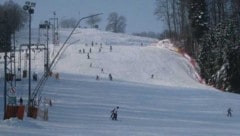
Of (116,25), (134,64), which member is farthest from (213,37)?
(116,25)

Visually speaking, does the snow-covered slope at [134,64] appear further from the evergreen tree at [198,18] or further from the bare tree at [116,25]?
the bare tree at [116,25]


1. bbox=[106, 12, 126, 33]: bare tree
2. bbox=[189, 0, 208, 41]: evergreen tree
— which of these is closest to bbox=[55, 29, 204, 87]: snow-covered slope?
bbox=[189, 0, 208, 41]: evergreen tree

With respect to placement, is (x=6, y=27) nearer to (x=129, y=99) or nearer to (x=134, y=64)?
(x=129, y=99)

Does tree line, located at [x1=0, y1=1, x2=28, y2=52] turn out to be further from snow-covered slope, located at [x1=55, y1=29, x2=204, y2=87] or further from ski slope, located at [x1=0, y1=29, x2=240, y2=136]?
snow-covered slope, located at [x1=55, y1=29, x2=204, y2=87]

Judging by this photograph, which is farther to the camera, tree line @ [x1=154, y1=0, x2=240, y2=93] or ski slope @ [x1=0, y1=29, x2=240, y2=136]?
tree line @ [x1=154, y1=0, x2=240, y2=93]

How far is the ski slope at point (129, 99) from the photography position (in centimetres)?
2833

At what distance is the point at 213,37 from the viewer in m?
72.5

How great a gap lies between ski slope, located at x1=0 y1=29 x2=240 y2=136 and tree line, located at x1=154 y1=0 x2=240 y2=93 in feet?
8.41

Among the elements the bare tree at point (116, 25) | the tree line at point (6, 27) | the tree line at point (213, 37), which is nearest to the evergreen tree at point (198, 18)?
the tree line at point (213, 37)

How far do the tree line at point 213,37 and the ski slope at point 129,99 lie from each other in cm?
256

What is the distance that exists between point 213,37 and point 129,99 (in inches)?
1082

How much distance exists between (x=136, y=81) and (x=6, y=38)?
1278 inches

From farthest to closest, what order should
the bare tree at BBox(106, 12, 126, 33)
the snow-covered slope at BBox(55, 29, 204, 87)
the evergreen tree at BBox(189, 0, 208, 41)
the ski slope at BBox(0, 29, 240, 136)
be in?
the bare tree at BBox(106, 12, 126, 33) < the evergreen tree at BBox(189, 0, 208, 41) < the snow-covered slope at BBox(55, 29, 204, 87) < the ski slope at BBox(0, 29, 240, 136)

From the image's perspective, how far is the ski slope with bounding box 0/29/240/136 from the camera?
92.9 ft
